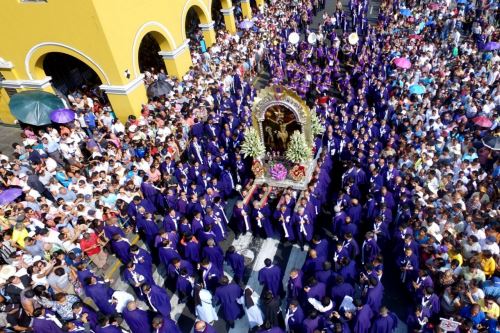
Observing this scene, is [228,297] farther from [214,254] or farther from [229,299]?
[214,254]

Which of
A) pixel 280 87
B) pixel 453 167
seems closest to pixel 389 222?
pixel 453 167

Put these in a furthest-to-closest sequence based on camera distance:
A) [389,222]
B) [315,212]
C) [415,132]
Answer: [415,132], [315,212], [389,222]

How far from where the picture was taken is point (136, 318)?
7.83 meters

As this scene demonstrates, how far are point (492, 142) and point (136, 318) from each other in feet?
34.6

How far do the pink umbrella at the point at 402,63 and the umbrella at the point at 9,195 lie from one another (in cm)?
1508

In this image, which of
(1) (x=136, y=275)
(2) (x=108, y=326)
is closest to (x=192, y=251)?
(1) (x=136, y=275)

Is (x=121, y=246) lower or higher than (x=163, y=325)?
lower

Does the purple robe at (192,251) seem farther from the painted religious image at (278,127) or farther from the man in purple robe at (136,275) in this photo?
the painted religious image at (278,127)

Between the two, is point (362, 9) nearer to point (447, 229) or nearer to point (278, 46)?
point (278, 46)

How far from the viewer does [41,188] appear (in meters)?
12.3

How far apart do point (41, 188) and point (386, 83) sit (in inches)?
543

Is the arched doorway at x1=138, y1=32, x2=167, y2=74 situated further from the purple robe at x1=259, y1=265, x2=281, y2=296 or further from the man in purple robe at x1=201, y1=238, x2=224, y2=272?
the purple robe at x1=259, y1=265, x2=281, y2=296

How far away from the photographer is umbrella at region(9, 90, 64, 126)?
13.7 m

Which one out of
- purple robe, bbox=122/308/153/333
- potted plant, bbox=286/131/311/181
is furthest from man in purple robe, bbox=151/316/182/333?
potted plant, bbox=286/131/311/181
